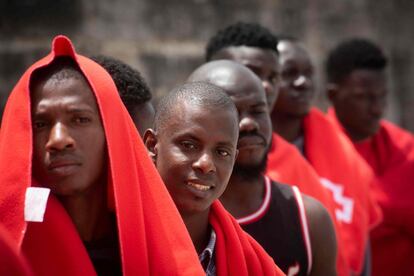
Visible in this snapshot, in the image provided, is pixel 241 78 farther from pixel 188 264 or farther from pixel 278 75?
pixel 188 264

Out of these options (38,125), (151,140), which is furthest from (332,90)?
(38,125)

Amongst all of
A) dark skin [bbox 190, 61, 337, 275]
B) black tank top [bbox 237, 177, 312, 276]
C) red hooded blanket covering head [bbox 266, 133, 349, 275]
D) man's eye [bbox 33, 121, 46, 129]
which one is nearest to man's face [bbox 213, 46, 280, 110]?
red hooded blanket covering head [bbox 266, 133, 349, 275]

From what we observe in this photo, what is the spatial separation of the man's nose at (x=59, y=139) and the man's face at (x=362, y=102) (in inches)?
126

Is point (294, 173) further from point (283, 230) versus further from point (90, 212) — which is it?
point (90, 212)

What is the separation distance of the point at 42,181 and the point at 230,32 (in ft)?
6.80

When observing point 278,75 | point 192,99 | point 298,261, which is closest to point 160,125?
point 192,99

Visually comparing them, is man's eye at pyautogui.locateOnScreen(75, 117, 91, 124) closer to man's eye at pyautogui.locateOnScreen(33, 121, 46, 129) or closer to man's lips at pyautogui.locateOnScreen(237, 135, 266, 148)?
man's eye at pyautogui.locateOnScreen(33, 121, 46, 129)

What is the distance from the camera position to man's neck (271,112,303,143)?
495 cm

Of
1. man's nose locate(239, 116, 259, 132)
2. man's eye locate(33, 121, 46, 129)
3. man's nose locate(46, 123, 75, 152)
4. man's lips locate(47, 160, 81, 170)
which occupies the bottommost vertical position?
man's nose locate(239, 116, 259, 132)

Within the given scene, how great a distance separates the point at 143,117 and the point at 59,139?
769mm

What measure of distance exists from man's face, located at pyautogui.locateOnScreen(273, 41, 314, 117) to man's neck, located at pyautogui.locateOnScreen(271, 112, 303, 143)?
30 millimetres

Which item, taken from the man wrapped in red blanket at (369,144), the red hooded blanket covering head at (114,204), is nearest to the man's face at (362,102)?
the man wrapped in red blanket at (369,144)

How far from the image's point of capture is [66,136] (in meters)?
2.64

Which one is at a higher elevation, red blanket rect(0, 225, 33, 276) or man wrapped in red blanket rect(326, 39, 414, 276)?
red blanket rect(0, 225, 33, 276)
